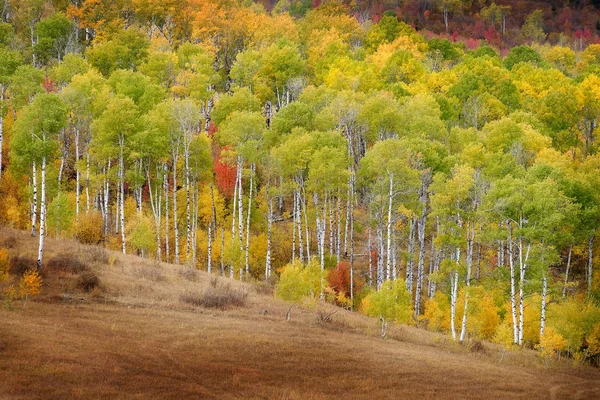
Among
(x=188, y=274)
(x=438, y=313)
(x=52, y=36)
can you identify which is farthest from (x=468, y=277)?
(x=52, y=36)

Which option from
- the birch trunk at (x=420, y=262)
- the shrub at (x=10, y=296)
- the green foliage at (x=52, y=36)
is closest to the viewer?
the shrub at (x=10, y=296)

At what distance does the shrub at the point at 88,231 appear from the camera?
171ft

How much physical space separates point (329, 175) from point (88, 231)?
785 inches

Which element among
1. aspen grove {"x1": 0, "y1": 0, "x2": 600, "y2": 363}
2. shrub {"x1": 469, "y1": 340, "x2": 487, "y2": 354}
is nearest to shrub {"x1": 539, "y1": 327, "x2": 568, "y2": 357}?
aspen grove {"x1": 0, "y1": 0, "x2": 600, "y2": 363}

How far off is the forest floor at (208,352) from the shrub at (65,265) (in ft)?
0.39

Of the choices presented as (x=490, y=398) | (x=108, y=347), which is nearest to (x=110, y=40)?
(x=108, y=347)

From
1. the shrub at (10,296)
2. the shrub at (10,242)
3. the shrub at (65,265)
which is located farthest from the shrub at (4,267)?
the shrub at (10,242)

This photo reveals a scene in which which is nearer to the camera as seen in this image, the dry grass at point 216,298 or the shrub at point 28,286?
the shrub at point 28,286

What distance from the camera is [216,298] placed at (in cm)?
4016

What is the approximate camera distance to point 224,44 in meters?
93.2

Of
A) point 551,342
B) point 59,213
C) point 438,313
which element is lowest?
point 551,342

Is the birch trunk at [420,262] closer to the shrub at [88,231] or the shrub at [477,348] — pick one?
the shrub at [477,348]

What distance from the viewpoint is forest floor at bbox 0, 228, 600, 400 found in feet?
83.0

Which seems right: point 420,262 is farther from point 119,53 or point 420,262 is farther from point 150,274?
point 119,53
